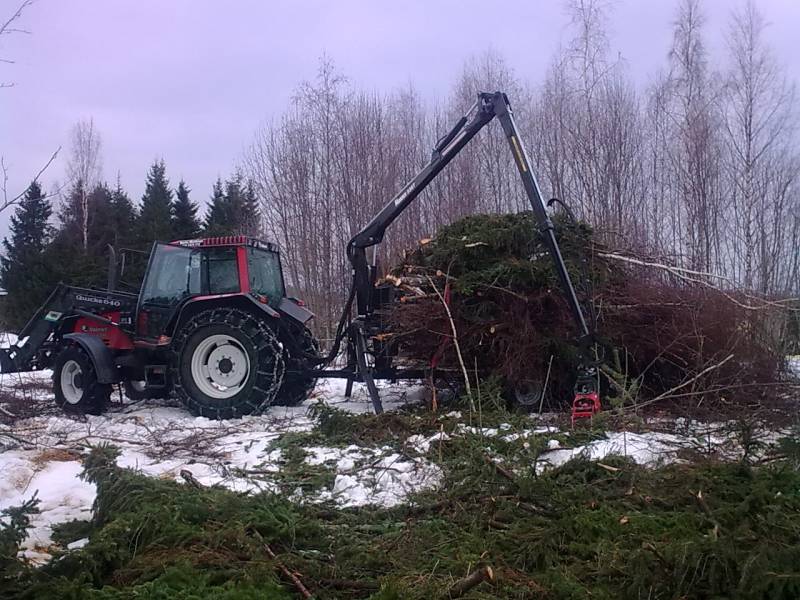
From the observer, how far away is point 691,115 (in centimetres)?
1920

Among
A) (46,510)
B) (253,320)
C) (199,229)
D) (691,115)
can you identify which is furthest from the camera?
(199,229)

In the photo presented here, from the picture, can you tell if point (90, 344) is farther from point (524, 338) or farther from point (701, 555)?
point (701, 555)

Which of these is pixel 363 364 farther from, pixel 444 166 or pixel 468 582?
pixel 468 582

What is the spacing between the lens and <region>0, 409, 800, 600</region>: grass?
3037 millimetres

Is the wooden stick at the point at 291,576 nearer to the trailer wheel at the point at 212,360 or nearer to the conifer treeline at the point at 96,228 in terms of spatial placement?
the trailer wheel at the point at 212,360

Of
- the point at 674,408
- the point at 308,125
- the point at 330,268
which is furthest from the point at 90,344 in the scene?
the point at 308,125

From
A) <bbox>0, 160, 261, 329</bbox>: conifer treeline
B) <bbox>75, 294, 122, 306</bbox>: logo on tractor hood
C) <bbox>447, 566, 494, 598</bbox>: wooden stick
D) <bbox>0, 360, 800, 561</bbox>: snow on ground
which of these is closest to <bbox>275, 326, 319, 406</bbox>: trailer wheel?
<bbox>0, 360, 800, 561</bbox>: snow on ground

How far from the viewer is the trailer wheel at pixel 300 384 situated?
9.37 m

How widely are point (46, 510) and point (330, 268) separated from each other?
1688 centimetres

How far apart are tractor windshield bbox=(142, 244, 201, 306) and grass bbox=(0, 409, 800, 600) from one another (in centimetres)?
446

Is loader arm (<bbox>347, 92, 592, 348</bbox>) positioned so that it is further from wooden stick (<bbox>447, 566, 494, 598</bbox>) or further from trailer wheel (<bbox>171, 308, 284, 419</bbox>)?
wooden stick (<bbox>447, 566, 494, 598</bbox>)

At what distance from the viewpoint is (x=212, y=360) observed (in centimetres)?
877

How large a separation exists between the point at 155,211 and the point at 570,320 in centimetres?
2444

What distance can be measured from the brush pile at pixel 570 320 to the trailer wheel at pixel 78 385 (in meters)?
3.82
